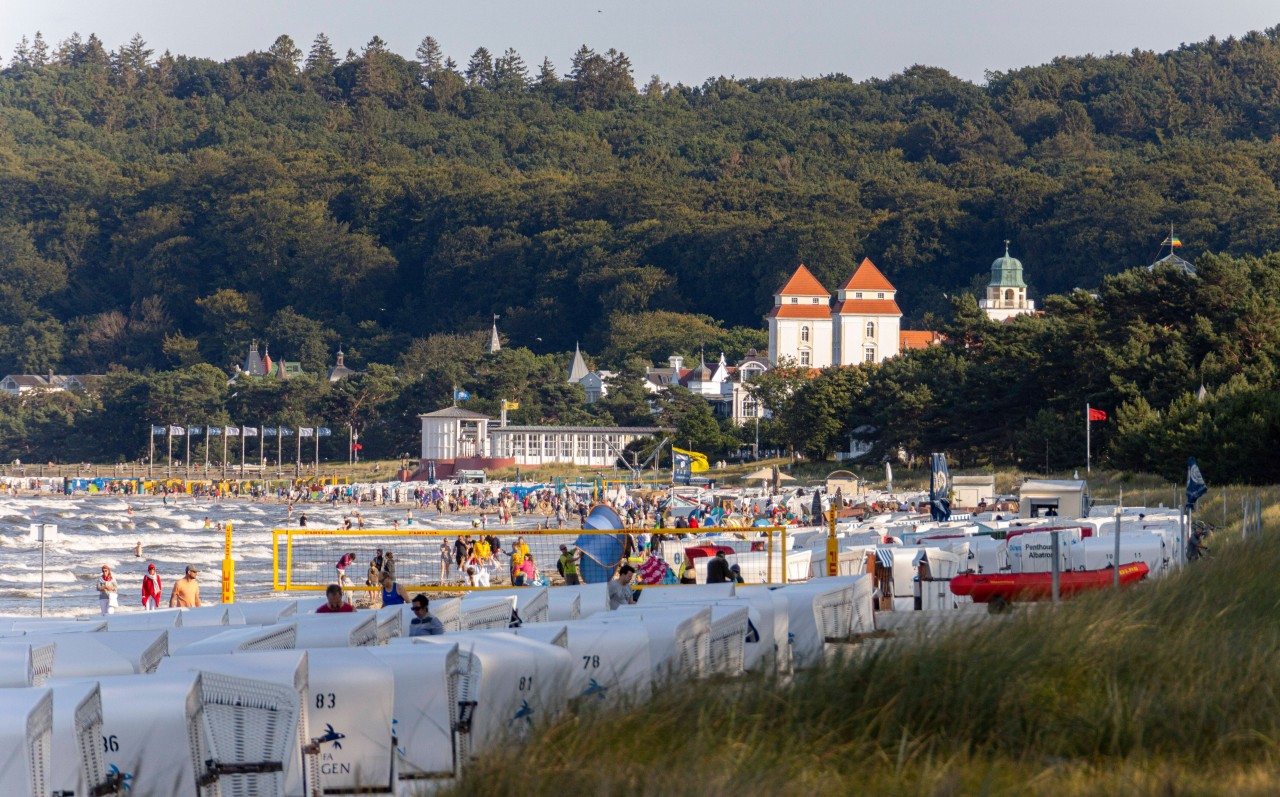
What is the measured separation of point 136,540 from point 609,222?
11887 cm

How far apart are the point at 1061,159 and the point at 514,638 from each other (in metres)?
178

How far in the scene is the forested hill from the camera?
145 metres

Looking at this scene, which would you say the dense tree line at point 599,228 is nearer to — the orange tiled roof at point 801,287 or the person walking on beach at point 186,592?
the orange tiled roof at point 801,287

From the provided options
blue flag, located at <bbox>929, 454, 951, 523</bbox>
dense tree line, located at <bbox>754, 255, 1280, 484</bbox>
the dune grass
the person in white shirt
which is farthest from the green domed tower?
the dune grass

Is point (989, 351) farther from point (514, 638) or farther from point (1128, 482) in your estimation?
point (514, 638)

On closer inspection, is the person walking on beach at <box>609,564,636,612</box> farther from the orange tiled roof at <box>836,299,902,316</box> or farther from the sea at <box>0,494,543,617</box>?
the orange tiled roof at <box>836,299,902,316</box>

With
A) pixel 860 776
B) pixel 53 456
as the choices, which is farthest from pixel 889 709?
pixel 53 456

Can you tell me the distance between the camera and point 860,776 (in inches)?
242

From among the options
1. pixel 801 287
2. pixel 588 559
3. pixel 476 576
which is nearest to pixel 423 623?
pixel 588 559

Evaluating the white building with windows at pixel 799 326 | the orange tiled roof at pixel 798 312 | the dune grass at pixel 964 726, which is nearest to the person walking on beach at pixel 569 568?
the dune grass at pixel 964 726

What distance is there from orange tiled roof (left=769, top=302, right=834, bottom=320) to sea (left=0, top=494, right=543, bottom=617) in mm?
51071

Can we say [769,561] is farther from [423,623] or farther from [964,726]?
[964,726]

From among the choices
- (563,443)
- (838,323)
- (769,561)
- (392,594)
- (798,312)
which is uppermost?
(798,312)

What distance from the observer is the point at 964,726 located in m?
6.86
